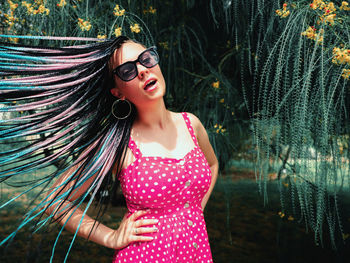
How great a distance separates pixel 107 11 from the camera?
1.50m

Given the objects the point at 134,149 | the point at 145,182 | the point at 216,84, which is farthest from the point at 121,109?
the point at 216,84

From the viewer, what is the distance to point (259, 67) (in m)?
1.53

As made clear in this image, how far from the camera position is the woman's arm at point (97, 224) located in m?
1.09

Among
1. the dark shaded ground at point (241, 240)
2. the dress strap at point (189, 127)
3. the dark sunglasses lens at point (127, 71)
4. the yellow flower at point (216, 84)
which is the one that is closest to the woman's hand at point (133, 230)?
the dress strap at point (189, 127)

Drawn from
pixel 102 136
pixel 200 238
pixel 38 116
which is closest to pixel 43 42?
pixel 38 116

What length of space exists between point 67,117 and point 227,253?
236cm

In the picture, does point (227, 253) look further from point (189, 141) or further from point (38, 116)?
point (38, 116)

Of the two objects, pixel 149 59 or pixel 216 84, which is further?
pixel 216 84

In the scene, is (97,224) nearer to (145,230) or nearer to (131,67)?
(145,230)

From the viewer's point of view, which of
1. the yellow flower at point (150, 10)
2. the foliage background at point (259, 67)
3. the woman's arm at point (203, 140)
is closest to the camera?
the foliage background at point (259, 67)

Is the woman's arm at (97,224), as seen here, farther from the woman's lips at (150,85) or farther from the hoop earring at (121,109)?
the woman's lips at (150,85)

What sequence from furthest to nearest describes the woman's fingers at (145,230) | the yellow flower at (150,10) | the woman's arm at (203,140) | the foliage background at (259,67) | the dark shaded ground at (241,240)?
the dark shaded ground at (241,240) < the yellow flower at (150,10) < the woman's arm at (203,140) < the foliage background at (259,67) < the woman's fingers at (145,230)

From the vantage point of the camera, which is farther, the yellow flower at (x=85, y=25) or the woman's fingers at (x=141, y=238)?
the yellow flower at (x=85, y=25)

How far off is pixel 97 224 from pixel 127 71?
532mm
